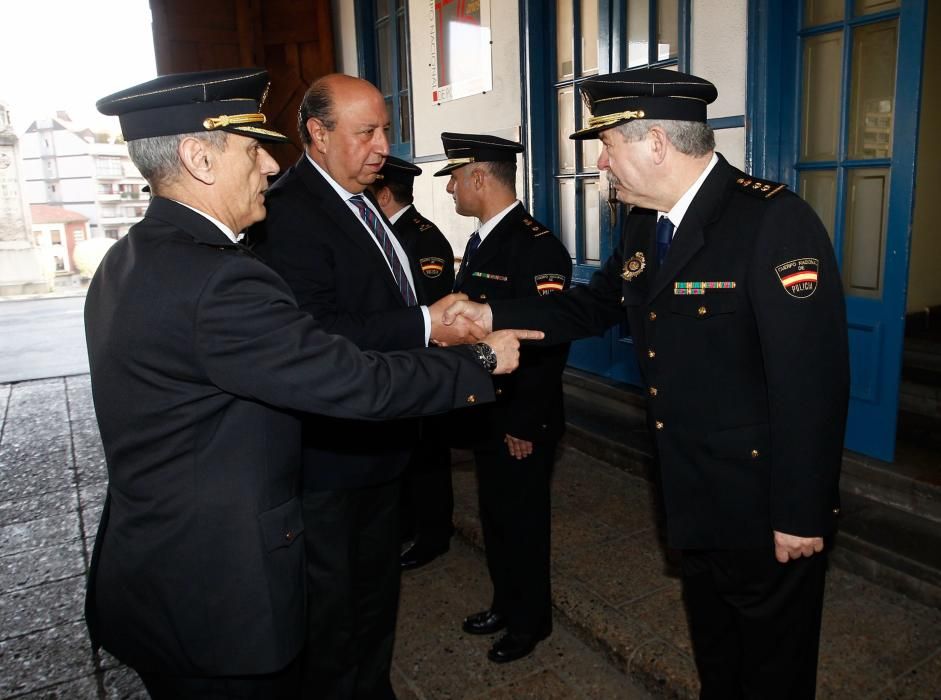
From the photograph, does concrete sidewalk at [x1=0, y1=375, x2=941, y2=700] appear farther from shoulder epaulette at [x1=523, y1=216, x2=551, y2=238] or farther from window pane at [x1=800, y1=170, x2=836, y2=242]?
window pane at [x1=800, y1=170, x2=836, y2=242]

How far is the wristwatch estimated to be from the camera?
164 centimetres

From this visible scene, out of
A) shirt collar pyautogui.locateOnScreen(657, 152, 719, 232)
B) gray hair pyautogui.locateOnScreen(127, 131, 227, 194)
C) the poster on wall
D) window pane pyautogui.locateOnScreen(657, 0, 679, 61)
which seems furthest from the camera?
the poster on wall

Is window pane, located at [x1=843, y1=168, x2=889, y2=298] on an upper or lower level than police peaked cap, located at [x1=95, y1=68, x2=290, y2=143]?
lower

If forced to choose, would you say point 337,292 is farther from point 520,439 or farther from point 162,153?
point 520,439

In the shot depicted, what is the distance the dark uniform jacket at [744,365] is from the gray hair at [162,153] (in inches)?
41.3

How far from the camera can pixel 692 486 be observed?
1.74 metres

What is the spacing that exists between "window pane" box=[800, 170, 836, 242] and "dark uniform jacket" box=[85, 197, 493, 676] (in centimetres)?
267

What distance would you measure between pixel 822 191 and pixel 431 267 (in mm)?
1875

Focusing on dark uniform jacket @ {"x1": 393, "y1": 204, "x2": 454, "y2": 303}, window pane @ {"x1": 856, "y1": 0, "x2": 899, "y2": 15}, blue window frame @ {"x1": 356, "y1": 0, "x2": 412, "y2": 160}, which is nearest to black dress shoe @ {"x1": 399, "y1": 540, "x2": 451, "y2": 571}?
dark uniform jacket @ {"x1": 393, "y1": 204, "x2": 454, "y2": 303}

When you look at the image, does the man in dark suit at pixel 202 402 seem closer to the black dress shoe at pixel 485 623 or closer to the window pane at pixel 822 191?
the black dress shoe at pixel 485 623

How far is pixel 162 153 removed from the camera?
4.55 ft

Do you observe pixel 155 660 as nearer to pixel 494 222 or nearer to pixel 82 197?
pixel 494 222

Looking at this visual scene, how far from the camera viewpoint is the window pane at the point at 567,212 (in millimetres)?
4828

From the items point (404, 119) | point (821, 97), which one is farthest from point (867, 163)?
point (404, 119)
